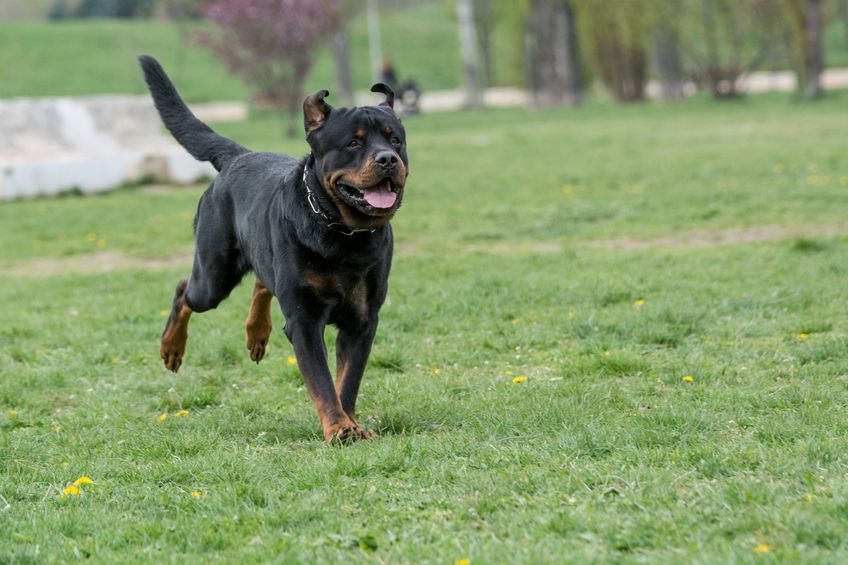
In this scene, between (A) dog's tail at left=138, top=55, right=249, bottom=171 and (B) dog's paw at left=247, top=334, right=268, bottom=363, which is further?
(A) dog's tail at left=138, top=55, right=249, bottom=171

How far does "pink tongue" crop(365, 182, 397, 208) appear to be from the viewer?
4.77 meters

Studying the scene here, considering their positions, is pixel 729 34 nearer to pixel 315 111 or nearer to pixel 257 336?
pixel 257 336

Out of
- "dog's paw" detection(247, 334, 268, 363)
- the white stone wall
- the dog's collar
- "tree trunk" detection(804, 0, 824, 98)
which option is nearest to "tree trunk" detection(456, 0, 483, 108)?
"tree trunk" detection(804, 0, 824, 98)

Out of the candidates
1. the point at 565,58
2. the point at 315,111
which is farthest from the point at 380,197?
the point at 565,58

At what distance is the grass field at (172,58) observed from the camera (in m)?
49.7

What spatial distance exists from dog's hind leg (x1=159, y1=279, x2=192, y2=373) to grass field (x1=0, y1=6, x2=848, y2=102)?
39180 millimetres

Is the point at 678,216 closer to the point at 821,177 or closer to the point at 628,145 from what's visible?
the point at 821,177

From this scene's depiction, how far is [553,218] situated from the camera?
11.9 meters

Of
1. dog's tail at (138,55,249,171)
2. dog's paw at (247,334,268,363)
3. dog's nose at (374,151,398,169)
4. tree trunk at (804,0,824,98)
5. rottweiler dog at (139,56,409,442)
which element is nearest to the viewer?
dog's nose at (374,151,398,169)

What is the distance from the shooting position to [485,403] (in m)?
5.47

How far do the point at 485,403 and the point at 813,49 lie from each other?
28598mm

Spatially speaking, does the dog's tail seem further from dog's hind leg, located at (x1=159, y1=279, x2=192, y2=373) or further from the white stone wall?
the white stone wall

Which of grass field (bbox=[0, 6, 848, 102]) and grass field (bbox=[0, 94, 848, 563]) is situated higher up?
grass field (bbox=[0, 6, 848, 102])

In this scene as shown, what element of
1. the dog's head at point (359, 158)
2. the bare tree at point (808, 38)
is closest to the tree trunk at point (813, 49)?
the bare tree at point (808, 38)
